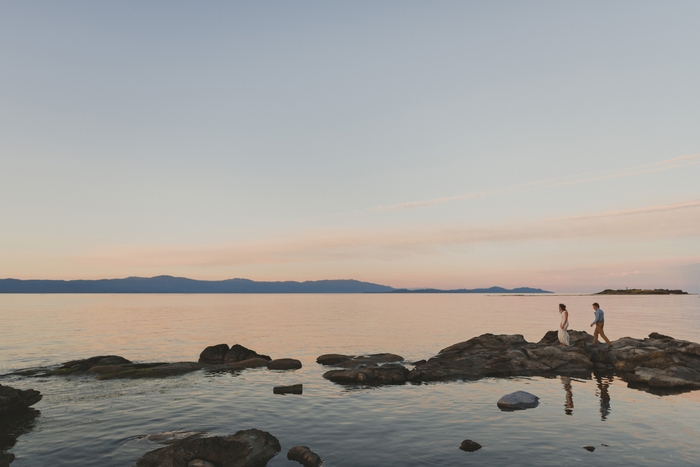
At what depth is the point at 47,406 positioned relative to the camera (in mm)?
24391

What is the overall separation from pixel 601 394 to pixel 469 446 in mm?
14117

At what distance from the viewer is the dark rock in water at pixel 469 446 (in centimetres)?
1686

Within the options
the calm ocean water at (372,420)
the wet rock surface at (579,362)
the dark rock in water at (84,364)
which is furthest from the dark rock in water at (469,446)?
the dark rock in water at (84,364)

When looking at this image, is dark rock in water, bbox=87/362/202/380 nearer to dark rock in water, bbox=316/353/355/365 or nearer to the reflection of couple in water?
dark rock in water, bbox=316/353/355/365

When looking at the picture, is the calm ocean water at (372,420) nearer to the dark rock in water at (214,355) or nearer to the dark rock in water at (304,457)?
the dark rock in water at (304,457)

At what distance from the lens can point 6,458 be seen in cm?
1588

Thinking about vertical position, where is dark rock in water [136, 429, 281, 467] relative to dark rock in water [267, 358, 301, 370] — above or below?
above

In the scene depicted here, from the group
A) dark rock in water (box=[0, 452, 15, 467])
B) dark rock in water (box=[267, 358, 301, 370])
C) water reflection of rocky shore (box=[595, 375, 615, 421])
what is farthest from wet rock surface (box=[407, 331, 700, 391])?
dark rock in water (box=[0, 452, 15, 467])

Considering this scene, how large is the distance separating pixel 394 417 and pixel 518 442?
610cm

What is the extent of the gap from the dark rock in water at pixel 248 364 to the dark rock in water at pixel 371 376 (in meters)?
8.22

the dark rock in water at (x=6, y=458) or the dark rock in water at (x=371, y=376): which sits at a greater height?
the dark rock in water at (x=6, y=458)

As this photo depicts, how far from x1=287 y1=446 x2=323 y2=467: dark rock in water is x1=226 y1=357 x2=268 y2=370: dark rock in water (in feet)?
70.8

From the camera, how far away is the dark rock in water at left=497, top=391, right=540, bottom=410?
23172 millimetres

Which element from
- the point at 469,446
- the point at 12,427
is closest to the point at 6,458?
the point at 12,427
